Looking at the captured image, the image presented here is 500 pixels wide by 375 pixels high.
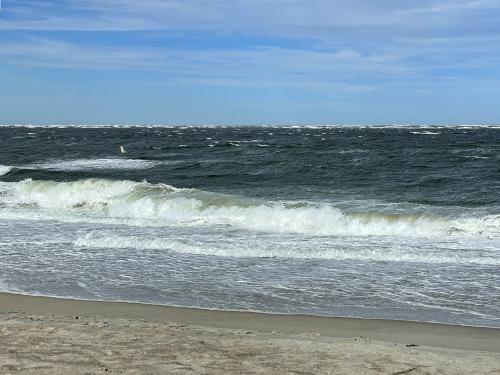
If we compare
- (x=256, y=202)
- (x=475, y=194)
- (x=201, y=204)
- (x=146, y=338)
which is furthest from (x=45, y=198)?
(x=146, y=338)

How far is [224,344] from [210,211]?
1269 centimetres

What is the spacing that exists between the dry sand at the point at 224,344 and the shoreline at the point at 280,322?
0.04 ft

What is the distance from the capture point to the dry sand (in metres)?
5.62

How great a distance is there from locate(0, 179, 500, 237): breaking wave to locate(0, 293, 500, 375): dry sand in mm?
8074

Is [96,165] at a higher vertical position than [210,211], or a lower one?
higher

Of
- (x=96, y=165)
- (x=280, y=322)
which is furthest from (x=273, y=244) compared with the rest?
(x=96, y=165)

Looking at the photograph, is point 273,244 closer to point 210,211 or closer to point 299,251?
point 299,251

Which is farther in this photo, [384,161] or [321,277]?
[384,161]

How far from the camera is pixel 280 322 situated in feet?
25.8

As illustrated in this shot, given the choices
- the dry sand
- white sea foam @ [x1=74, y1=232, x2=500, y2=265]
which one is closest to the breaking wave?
white sea foam @ [x1=74, y1=232, x2=500, y2=265]

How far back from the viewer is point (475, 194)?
72.3 ft

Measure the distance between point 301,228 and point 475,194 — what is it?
28.3 ft

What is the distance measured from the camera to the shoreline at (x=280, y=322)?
710cm

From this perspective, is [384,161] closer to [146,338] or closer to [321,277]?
[321,277]
